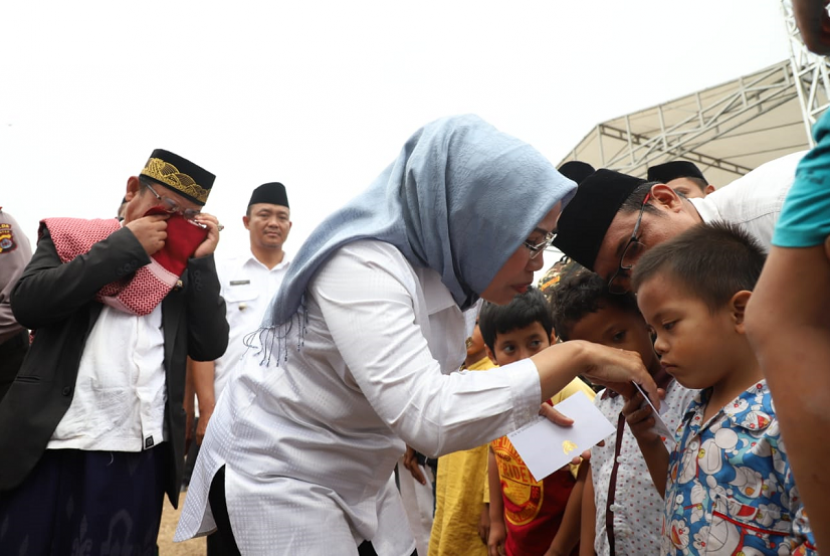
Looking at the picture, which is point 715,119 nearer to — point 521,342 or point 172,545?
point 521,342

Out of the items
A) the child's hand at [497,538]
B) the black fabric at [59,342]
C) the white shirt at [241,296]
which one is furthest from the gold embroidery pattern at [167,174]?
the child's hand at [497,538]

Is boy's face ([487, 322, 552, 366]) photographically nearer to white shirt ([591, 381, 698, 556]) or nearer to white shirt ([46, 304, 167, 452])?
white shirt ([591, 381, 698, 556])

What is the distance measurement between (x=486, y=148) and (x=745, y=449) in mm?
871

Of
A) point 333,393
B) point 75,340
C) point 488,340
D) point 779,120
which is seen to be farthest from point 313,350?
point 779,120

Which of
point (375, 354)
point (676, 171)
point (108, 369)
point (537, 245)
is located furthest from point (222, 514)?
point (676, 171)

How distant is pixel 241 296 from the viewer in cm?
415

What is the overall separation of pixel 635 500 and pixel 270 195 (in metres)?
3.52

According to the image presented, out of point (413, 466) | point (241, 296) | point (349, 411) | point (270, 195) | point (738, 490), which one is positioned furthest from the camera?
point (270, 195)

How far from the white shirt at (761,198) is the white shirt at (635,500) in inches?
A: 19.3

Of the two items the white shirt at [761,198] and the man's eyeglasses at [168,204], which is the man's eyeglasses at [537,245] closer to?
the white shirt at [761,198]

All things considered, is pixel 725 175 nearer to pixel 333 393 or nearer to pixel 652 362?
pixel 652 362

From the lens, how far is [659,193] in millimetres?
1938

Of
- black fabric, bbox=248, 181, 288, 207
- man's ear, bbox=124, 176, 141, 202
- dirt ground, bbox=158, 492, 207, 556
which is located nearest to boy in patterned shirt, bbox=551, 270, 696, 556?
man's ear, bbox=124, 176, 141, 202

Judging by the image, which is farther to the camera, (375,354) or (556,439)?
(556,439)
